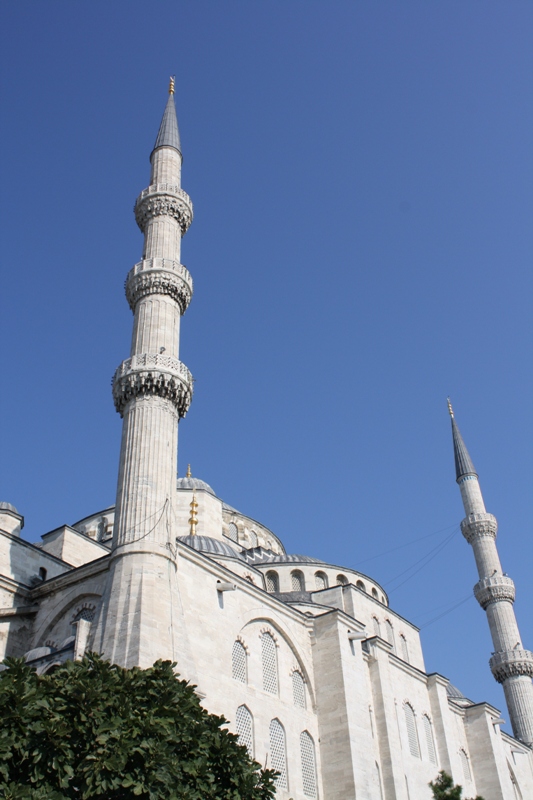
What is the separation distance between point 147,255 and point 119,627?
8289 mm

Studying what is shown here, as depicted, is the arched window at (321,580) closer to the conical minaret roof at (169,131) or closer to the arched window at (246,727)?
the arched window at (246,727)

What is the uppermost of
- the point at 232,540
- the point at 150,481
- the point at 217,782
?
the point at 232,540

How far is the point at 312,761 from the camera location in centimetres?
1484

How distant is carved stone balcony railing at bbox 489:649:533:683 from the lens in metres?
24.8

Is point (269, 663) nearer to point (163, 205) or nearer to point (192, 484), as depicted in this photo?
point (192, 484)

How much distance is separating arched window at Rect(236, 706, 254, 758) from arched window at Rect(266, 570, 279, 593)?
799 cm

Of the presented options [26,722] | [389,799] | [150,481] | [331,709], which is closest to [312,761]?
[331,709]

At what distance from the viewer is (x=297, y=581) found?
22.0 m

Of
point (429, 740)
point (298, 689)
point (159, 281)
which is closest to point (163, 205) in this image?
point (159, 281)

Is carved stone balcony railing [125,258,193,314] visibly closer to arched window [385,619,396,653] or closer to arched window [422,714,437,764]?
arched window [385,619,396,653]

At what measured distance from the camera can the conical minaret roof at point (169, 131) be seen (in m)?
19.3

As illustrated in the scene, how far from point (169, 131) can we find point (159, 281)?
5594 mm

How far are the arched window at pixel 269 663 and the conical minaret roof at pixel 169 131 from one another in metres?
11.5

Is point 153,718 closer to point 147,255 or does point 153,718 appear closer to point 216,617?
point 216,617
